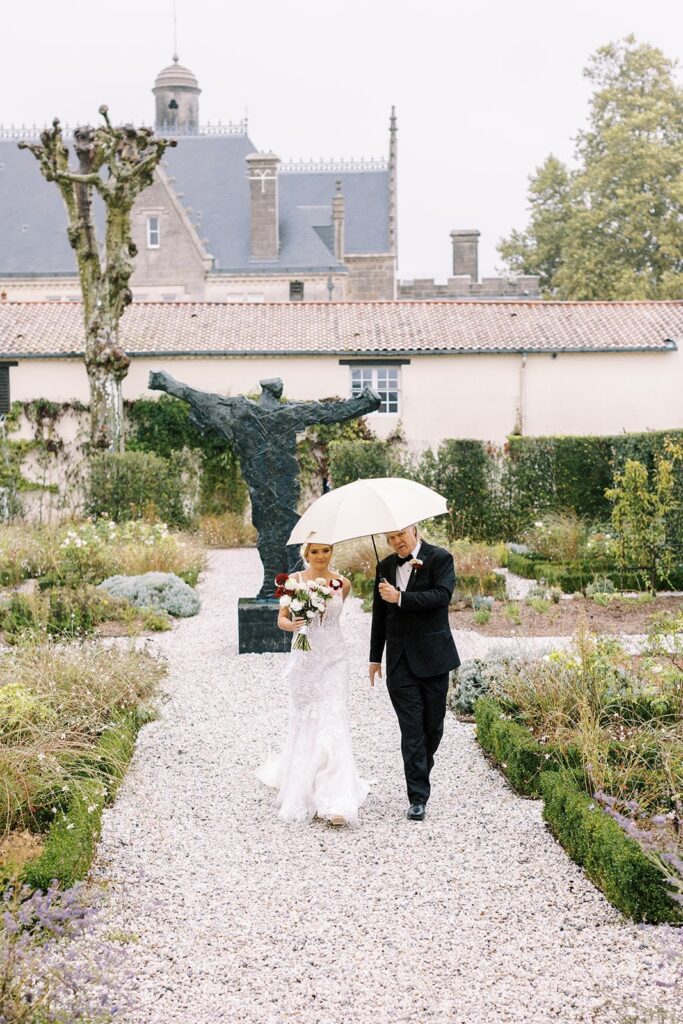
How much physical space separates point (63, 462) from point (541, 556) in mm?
11645

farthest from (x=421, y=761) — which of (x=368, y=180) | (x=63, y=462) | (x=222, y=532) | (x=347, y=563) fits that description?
(x=368, y=180)

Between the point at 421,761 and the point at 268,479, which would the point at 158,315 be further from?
the point at 421,761

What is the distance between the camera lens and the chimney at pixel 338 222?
43781mm

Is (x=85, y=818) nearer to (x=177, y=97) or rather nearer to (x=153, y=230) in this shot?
(x=153, y=230)

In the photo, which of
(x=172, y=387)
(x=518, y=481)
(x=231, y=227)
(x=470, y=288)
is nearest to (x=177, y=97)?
(x=231, y=227)

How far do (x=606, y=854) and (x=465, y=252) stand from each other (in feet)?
143

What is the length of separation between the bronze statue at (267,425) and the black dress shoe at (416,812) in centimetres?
467

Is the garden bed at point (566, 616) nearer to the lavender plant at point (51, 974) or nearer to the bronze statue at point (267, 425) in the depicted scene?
the bronze statue at point (267, 425)

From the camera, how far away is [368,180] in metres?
47.1

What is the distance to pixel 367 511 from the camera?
6062 millimetres

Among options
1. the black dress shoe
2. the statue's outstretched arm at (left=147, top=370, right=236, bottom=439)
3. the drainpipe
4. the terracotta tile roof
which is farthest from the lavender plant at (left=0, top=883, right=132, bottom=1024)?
the drainpipe

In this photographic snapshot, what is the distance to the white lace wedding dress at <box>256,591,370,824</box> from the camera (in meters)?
6.20

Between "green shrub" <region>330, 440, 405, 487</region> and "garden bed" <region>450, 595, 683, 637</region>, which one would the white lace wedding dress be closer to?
"garden bed" <region>450, 595, 683, 637</region>

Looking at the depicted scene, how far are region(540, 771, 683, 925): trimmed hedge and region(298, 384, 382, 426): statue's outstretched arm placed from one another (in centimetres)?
500
